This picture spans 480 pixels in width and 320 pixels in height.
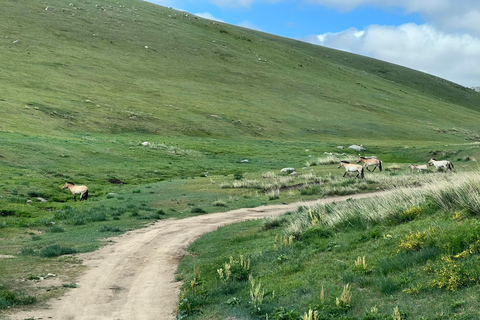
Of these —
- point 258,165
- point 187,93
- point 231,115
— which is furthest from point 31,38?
point 258,165

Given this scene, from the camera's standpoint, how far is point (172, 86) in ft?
319

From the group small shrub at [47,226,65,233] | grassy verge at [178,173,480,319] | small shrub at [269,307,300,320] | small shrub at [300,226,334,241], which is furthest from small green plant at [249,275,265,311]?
small shrub at [47,226,65,233]

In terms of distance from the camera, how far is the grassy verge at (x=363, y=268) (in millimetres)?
8633

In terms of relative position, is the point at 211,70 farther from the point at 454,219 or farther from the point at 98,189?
the point at 454,219

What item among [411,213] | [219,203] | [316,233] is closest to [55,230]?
[219,203]

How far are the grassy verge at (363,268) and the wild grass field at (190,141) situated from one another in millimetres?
74

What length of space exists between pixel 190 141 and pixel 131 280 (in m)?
52.4

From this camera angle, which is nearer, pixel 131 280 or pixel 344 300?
pixel 344 300

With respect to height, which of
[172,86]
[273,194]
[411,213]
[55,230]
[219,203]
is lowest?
[55,230]

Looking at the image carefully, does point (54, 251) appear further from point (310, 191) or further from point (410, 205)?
point (310, 191)

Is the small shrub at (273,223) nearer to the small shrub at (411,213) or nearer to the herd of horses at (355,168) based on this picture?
the small shrub at (411,213)

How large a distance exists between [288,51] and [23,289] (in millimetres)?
152736

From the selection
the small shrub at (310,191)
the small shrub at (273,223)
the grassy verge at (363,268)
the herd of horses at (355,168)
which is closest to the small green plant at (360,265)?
the grassy verge at (363,268)

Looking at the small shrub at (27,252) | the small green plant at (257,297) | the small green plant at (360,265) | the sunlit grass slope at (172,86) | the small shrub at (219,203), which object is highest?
the sunlit grass slope at (172,86)
